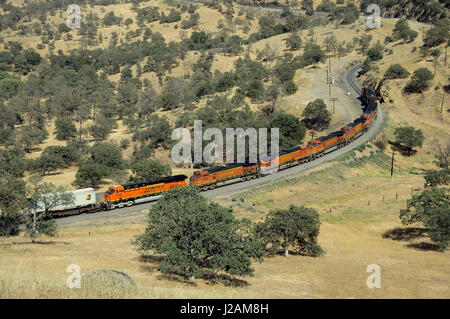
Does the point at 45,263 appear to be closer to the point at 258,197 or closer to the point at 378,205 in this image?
the point at 258,197

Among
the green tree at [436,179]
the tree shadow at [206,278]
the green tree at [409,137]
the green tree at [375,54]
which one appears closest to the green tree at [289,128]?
the green tree at [409,137]

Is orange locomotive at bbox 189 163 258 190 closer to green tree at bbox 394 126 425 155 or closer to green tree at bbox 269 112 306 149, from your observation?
green tree at bbox 269 112 306 149

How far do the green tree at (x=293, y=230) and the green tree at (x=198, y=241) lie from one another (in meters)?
12.5

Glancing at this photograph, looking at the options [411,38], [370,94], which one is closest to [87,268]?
[370,94]

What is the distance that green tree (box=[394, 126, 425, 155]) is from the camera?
286 ft

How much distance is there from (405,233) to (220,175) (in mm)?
25261

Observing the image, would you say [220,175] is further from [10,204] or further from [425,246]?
[10,204]

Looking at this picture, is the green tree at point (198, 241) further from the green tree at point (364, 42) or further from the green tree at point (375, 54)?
the green tree at point (364, 42)

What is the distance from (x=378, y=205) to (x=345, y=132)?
2269 centimetres

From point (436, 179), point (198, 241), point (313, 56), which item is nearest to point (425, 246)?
point (436, 179)

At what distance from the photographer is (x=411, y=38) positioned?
5581 inches

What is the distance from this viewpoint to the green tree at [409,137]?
8706 centimetres

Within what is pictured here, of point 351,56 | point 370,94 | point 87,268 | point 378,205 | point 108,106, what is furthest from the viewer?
point 351,56

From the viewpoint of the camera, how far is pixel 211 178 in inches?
2495
